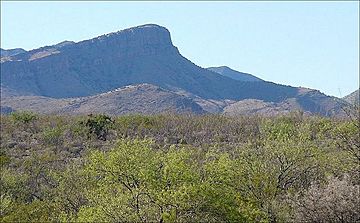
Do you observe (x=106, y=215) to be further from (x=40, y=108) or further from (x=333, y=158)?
(x=40, y=108)

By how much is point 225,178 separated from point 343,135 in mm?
9398

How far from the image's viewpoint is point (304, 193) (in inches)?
837

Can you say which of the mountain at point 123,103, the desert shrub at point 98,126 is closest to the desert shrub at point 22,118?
the desert shrub at point 98,126

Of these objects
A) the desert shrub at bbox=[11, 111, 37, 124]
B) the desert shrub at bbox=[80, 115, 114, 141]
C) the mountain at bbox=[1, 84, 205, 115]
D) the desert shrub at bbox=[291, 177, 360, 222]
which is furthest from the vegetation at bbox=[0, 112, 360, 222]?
the mountain at bbox=[1, 84, 205, 115]

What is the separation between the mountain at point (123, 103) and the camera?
16775cm

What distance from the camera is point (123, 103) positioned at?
173 metres

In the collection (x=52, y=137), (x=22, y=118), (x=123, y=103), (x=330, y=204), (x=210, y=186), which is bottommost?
(x=123, y=103)

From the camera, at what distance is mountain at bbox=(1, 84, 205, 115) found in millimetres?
167750

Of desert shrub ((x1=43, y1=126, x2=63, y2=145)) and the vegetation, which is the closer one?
the vegetation

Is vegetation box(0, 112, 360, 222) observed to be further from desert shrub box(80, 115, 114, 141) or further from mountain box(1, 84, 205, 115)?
mountain box(1, 84, 205, 115)

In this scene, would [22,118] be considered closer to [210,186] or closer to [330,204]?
[210,186]

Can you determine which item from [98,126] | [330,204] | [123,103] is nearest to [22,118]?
[98,126]

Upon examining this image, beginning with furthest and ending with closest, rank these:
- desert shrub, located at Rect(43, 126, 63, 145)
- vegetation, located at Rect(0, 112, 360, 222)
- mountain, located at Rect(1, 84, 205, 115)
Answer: mountain, located at Rect(1, 84, 205, 115) < desert shrub, located at Rect(43, 126, 63, 145) < vegetation, located at Rect(0, 112, 360, 222)

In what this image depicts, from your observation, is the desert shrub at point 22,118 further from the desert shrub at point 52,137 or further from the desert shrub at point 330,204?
the desert shrub at point 330,204
